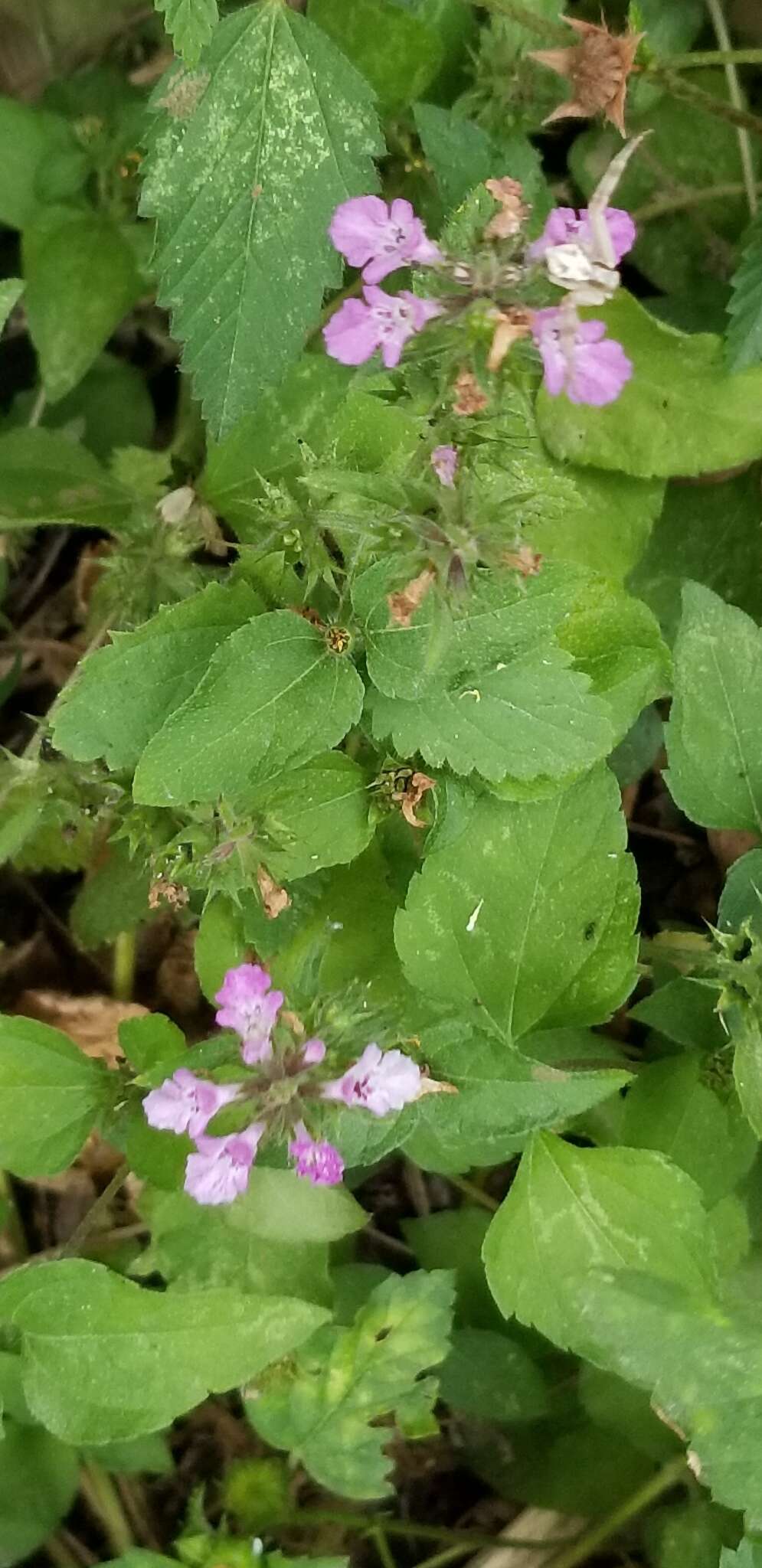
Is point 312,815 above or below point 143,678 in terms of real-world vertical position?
below

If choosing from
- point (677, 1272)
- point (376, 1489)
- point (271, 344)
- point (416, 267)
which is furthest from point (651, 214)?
point (376, 1489)

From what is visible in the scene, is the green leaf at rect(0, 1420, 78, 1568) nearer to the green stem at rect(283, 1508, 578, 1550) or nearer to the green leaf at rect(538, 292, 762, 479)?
the green stem at rect(283, 1508, 578, 1550)

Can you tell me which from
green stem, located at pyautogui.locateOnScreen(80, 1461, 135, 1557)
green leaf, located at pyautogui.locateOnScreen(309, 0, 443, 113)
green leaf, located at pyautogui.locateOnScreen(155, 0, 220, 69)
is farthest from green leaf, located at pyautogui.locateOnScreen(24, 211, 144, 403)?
green stem, located at pyautogui.locateOnScreen(80, 1461, 135, 1557)

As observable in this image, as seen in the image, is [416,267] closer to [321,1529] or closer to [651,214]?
[651,214]

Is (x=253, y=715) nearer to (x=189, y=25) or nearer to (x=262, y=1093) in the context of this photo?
(x=262, y=1093)

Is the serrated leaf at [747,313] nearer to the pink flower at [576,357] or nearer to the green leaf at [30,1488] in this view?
the pink flower at [576,357]

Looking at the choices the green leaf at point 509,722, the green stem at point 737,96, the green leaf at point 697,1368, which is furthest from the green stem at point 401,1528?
the green stem at point 737,96

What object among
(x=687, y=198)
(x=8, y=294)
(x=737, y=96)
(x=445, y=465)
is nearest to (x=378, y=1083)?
(x=445, y=465)

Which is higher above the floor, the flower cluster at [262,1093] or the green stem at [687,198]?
the green stem at [687,198]
